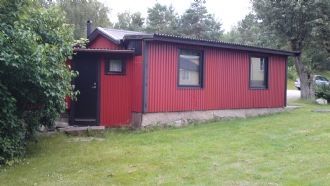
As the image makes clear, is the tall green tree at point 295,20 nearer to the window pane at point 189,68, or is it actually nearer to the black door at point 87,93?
the window pane at point 189,68

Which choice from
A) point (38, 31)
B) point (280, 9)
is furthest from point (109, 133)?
point (280, 9)

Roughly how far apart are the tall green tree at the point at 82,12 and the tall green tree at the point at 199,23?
10.4 m

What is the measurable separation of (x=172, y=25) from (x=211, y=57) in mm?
32663

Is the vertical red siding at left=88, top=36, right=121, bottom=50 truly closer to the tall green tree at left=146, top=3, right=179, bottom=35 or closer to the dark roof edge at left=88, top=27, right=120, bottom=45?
the dark roof edge at left=88, top=27, right=120, bottom=45

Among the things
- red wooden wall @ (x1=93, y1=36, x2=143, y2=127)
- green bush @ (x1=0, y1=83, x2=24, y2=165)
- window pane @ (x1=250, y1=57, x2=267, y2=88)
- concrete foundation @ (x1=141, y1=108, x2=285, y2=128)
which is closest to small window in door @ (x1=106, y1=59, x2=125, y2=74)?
red wooden wall @ (x1=93, y1=36, x2=143, y2=127)

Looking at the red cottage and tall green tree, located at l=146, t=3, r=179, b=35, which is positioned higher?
tall green tree, located at l=146, t=3, r=179, b=35

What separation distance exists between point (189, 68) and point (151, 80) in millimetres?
1556

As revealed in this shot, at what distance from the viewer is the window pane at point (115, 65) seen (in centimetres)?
A: 1171

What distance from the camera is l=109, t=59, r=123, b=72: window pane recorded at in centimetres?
1171

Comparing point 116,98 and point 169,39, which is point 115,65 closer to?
point 116,98

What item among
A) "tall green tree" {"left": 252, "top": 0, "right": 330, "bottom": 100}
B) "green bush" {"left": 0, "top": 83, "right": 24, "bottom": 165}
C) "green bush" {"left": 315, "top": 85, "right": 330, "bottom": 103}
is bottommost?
"green bush" {"left": 0, "top": 83, "right": 24, "bottom": 165}

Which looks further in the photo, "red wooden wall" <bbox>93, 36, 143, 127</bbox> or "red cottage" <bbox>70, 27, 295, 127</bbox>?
"red wooden wall" <bbox>93, 36, 143, 127</bbox>

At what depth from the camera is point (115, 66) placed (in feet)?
38.5

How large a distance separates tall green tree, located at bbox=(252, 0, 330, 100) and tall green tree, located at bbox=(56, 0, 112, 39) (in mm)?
18159
